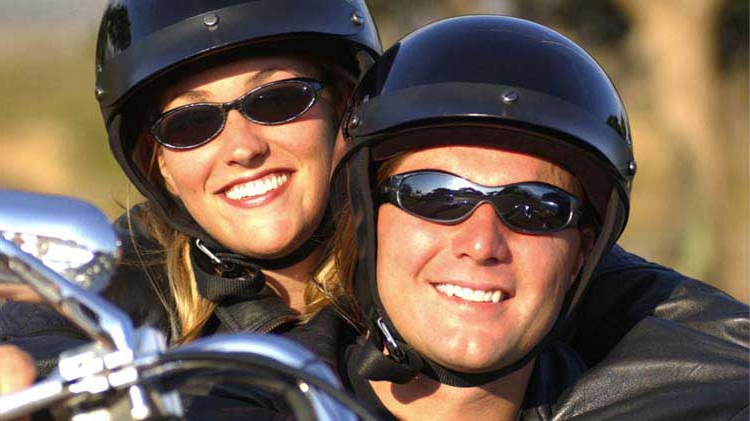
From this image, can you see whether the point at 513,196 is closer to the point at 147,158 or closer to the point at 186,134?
the point at 186,134

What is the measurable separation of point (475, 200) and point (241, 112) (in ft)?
2.78

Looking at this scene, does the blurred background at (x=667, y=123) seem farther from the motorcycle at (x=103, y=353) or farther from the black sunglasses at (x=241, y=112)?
the motorcycle at (x=103, y=353)

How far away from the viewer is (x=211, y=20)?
3.01 meters

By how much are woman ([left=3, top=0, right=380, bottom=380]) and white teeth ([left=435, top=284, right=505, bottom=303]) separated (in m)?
0.67

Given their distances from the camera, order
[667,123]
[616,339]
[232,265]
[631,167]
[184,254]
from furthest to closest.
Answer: [667,123]
[184,254]
[232,265]
[616,339]
[631,167]

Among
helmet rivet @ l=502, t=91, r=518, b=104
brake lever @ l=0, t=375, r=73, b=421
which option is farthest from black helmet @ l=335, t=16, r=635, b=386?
brake lever @ l=0, t=375, r=73, b=421

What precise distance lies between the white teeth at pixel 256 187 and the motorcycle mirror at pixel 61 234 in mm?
1563

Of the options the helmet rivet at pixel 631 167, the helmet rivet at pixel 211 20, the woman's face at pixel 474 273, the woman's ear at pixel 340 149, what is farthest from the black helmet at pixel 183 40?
the helmet rivet at pixel 631 167

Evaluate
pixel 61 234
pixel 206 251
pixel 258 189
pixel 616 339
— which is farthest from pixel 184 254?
pixel 61 234

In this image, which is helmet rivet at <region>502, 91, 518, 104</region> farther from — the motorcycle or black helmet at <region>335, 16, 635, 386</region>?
the motorcycle

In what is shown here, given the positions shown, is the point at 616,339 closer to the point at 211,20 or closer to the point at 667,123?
the point at 211,20

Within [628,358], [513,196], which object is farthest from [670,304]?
[513,196]

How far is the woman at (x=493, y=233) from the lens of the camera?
2.31 metres

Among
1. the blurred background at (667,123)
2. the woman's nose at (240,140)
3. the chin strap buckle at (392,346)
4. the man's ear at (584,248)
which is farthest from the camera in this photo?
the blurred background at (667,123)
